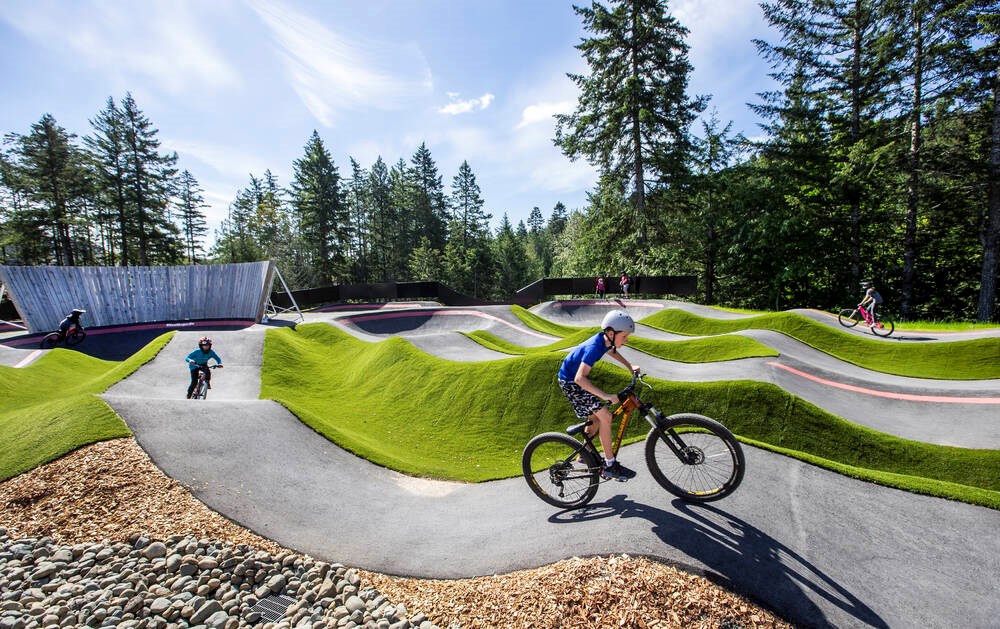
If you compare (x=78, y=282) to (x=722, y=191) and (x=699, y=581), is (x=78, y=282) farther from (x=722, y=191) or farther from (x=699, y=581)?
(x=722, y=191)

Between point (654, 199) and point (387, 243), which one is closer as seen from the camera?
point (654, 199)

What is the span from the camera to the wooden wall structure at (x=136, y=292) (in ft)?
63.0

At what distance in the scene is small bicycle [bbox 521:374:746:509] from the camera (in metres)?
4.18

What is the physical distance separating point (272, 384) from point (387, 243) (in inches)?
2183

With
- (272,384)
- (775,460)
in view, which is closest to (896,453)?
(775,460)

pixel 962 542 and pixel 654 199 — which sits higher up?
pixel 654 199

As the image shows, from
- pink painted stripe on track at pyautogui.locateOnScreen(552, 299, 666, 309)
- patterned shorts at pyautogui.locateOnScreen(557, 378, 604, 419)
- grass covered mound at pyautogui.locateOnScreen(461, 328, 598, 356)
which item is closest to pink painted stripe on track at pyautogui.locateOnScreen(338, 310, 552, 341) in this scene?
grass covered mound at pyautogui.locateOnScreen(461, 328, 598, 356)

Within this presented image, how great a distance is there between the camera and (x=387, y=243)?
6469cm

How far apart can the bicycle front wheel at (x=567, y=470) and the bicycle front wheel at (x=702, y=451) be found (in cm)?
73

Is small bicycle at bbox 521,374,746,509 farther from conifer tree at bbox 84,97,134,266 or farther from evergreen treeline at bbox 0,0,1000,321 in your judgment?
conifer tree at bbox 84,97,134,266

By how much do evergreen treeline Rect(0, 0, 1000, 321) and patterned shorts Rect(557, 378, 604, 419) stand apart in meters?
25.0

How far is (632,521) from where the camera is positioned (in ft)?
13.4

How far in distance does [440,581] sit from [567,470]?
1895 mm

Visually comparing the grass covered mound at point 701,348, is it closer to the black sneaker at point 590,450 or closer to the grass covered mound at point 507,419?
the grass covered mound at point 507,419
